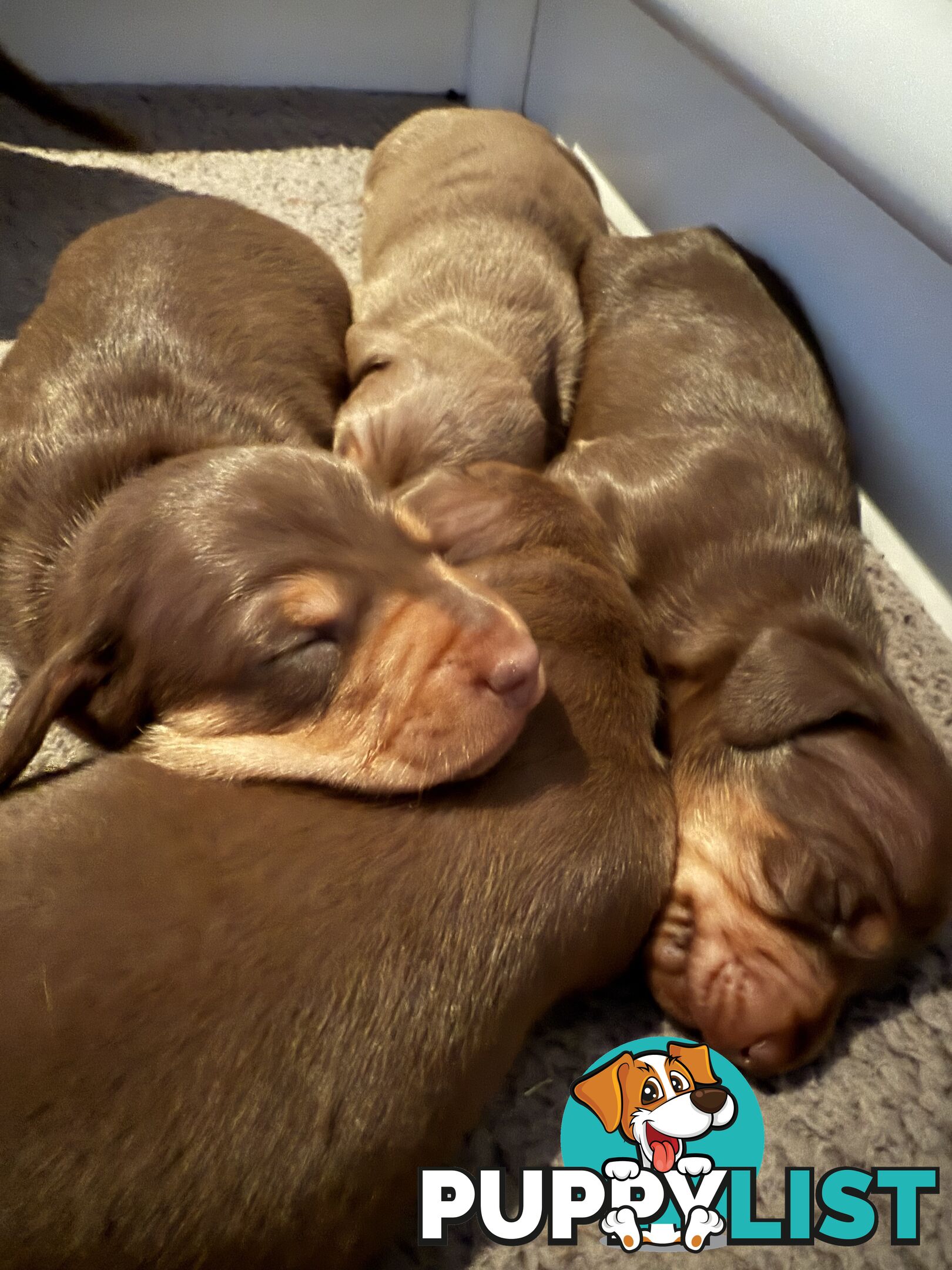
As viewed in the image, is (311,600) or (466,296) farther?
(466,296)

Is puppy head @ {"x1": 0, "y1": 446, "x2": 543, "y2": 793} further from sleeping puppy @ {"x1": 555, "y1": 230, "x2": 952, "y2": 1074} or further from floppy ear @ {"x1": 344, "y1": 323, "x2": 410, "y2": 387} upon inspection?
floppy ear @ {"x1": 344, "y1": 323, "x2": 410, "y2": 387}

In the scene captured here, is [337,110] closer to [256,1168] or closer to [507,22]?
[507,22]

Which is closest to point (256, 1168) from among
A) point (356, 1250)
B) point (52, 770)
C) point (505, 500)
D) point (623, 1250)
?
point (356, 1250)

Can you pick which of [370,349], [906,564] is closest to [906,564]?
[906,564]

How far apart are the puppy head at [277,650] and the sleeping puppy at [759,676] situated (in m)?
0.46

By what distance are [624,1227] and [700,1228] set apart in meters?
0.11

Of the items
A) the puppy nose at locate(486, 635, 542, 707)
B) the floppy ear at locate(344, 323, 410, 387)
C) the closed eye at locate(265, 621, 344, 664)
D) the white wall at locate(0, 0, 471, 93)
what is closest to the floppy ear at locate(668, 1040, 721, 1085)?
the puppy nose at locate(486, 635, 542, 707)

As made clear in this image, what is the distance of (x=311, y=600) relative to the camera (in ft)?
4.95

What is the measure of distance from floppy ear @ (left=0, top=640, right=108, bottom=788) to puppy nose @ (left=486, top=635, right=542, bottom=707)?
0.63 metres

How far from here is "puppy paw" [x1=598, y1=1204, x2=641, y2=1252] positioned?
1.43m

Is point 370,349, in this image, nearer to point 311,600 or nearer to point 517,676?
point 311,600

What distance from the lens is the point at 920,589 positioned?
2.34 metres

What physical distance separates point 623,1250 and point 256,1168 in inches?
24.4

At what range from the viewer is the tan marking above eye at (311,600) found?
1.50 metres
